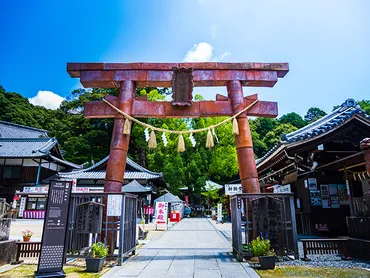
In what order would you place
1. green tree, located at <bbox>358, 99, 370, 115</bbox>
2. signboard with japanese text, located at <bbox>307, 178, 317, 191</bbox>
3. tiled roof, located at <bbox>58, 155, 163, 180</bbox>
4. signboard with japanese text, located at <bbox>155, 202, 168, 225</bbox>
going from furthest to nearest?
green tree, located at <bbox>358, 99, 370, 115</bbox> < tiled roof, located at <bbox>58, 155, 163, 180</bbox> < signboard with japanese text, located at <bbox>155, 202, 168, 225</bbox> < signboard with japanese text, located at <bbox>307, 178, 317, 191</bbox>

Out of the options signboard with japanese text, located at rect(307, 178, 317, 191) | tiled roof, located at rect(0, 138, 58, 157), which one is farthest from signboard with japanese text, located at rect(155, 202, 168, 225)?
tiled roof, located at rect(0, 138, 58, 157)

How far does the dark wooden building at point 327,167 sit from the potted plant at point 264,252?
3385 millimetres

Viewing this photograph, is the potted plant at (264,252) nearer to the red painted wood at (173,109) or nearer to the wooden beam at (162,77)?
the red painted wood at (173,109)

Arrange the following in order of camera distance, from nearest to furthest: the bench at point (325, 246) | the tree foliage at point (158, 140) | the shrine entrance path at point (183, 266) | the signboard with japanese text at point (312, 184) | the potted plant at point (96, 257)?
the shrine entrance path at point (183, 266)
the potted plant at point (96, 257)
the bench at point (325, 246)
the signboard with japanese text at point (312, 184)
the tree foliage at point (158, 140)

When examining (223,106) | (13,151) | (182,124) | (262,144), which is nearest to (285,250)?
(223,106)

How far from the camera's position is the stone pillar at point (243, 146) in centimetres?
742

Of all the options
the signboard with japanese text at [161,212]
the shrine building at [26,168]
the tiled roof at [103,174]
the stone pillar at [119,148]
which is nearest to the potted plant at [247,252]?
the stone pillar at [119,148]

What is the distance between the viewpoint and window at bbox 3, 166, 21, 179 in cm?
2779

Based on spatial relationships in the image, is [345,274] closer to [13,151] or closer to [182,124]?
[182,124]

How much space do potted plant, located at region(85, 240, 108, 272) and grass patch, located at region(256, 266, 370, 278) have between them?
11.6 feet

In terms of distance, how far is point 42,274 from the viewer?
16.8 feet

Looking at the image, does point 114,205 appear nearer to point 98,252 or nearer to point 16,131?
point 98,252

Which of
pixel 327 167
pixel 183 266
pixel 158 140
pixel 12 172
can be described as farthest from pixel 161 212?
pixel 12 172

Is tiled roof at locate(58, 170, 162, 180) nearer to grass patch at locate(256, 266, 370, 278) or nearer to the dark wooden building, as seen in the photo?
the dark wooden building
